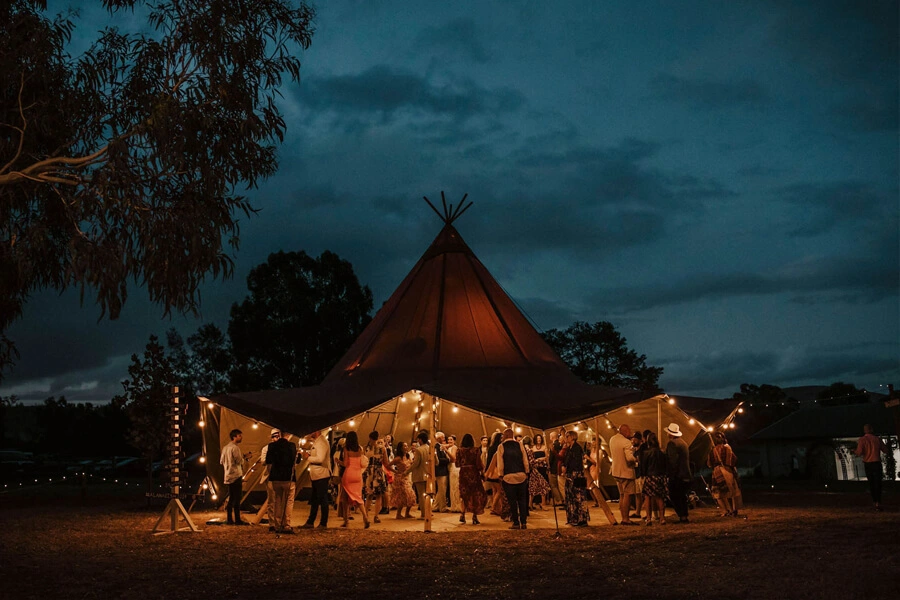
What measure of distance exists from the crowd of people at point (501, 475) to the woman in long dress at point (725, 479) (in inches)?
0.6

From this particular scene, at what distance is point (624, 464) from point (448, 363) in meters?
4.13

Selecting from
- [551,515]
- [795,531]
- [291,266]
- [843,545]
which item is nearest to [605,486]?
[551,515]

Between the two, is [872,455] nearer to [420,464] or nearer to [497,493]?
Result: [497,493]

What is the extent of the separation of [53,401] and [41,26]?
167 ft

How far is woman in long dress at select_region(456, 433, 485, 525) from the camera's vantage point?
1268 cm

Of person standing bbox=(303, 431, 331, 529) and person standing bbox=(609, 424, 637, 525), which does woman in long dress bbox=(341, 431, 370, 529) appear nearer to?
person standing bbox=(303, 431, 331, 529)

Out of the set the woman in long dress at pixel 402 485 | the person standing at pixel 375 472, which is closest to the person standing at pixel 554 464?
the woman in long dress at pixel 402 485

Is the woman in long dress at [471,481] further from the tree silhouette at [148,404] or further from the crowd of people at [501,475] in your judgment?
the tree silhouette at [148,404]

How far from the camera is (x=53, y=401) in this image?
5494 cm

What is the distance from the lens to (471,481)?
1275 centimetres

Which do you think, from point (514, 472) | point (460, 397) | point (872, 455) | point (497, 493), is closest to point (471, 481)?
point (497, 493)

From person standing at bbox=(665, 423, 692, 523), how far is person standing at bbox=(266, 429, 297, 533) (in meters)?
5.16

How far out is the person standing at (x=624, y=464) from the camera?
11.7m

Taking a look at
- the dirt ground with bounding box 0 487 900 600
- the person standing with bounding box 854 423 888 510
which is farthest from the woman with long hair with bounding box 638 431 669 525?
the person standing with bounding box 854 423 888 510
